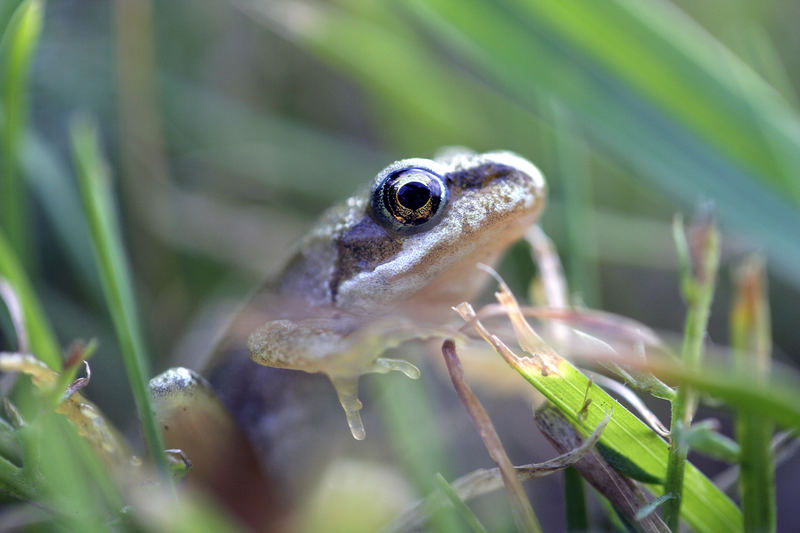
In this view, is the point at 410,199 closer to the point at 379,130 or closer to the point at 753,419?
the point at 753,419

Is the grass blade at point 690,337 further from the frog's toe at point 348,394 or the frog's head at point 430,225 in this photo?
the frog's toe at point 348,394

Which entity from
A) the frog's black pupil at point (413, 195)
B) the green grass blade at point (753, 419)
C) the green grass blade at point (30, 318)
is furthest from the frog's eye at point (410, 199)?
the green grass blade at point (30, 318)

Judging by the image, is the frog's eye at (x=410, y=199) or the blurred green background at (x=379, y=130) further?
the blurred green background at (x=379, y=130)

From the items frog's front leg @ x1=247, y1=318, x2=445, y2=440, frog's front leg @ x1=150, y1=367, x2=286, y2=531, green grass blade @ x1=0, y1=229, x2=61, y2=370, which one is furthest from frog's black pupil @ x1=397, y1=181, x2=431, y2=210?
green grass blade @ x1=0, y1=229, x2=61, y2=370

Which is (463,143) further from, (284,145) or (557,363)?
(557,363)

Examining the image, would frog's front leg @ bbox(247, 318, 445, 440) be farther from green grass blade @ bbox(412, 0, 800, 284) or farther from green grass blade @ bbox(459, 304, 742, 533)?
green grass blade @ bbox(412, 0, 800, 284)

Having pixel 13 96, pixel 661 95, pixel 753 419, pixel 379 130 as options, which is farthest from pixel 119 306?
pixel 379 130
